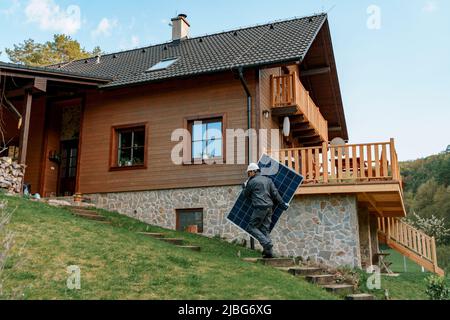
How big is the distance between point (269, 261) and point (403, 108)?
53.9 ft

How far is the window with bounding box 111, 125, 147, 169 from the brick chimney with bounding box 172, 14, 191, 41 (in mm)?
5304

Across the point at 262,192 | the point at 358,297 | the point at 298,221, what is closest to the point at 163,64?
the point at 298,221

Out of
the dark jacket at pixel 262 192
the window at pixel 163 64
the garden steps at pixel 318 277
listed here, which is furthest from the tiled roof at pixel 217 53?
the garden steps at pixel 318 277

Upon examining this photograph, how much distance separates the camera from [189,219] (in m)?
12.7

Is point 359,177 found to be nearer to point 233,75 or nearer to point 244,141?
point 244,141

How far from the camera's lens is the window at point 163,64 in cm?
1448

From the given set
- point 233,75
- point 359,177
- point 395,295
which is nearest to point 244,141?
point 233,75

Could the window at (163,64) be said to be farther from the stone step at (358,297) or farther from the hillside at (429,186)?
the hillside at (429,186)

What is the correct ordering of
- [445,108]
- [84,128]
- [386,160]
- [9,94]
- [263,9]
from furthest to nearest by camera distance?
1. [445,108]
2. [263,9]
3. [84,128]
4. [9,94]
5. [386,160]

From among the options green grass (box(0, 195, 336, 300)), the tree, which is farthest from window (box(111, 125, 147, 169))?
the tree

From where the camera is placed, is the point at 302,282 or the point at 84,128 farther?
the point at 84,128

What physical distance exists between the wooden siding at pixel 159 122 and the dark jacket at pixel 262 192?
2872 millimetres

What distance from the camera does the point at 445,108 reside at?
29766 mm

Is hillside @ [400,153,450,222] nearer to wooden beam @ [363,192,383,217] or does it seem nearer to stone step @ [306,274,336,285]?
wooden beam @ [363,192,383,217]
